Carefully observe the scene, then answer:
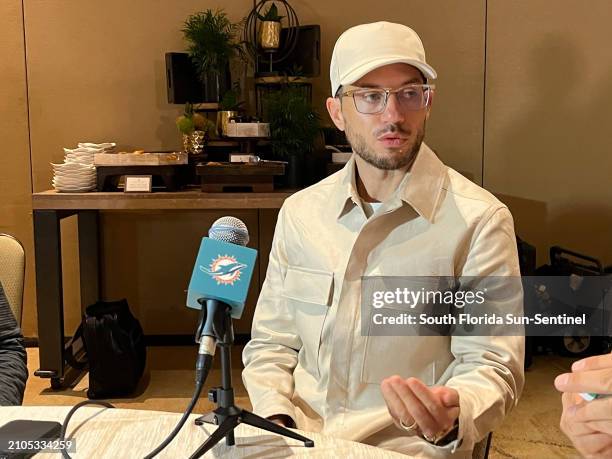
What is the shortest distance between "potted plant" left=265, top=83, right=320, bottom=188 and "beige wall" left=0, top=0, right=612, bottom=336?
0.50 meters

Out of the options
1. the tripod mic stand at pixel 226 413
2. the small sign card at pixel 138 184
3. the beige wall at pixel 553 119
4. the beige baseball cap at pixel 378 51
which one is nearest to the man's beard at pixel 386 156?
the beige baseball cap at pixel 378 51

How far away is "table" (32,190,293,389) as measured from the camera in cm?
303

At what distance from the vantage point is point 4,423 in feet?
3.72

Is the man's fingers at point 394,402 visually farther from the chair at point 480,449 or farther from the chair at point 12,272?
the chair at point 12,272

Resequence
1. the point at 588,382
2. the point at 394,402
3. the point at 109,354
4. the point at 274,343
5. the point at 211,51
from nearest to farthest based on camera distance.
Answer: the point at 588,382, the point at 394,402, the point at 274,343, the point at 109,354, the point at 211,51

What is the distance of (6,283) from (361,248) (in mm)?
1011

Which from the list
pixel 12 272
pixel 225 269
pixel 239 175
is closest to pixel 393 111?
pixel 225 269

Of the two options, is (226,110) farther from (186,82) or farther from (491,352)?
(491,352)

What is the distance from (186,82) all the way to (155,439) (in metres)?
2.56

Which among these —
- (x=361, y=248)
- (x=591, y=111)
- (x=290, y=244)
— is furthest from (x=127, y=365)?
(x=591, y=111)

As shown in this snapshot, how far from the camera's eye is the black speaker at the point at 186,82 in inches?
131

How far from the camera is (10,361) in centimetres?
154

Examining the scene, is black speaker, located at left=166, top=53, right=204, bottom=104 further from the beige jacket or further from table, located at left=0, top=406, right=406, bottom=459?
table, located at left=0, top=406, right=406, bottom=459

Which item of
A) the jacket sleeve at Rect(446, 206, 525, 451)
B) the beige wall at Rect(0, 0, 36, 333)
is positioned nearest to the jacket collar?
the jacket sleeve at Rect(446, 206, 525, 451)
